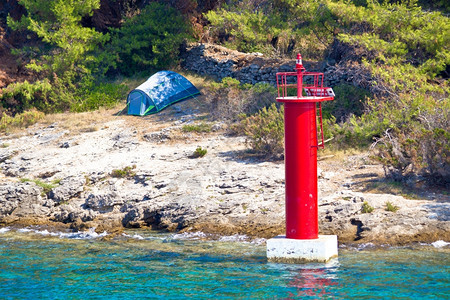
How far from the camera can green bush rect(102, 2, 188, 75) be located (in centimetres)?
2389

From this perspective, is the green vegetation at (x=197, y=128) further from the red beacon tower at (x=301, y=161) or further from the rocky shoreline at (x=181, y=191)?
the red beacon tower at (x=301, y=161)

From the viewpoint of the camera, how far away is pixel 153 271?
32.0 ft

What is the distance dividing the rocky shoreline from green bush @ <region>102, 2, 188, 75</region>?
236 inches

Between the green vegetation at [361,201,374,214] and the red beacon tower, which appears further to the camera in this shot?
the green vegetation at [361,201,374,214]

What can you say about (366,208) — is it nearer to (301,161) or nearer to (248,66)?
(301,161)

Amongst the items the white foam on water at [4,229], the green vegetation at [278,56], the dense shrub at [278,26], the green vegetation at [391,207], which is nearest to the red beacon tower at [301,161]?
the green vegetation at [391,207]

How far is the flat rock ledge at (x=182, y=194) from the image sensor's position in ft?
37.9

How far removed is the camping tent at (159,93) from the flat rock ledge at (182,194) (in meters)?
2.82

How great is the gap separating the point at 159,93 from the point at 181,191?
25.9 feet

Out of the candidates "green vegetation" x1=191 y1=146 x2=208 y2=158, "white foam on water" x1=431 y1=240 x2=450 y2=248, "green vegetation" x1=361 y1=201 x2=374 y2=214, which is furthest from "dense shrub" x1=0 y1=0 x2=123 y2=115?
"white foam on water" x1=431 y1=240 x2=450 y2=248

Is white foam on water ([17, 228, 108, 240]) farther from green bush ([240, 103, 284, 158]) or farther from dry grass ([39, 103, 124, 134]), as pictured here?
dry grass ([39, 103, 124, 134])

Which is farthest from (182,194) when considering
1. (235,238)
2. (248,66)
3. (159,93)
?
(248,66)

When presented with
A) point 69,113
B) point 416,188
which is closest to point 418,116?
point 416,188

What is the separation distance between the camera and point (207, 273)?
9.48m
